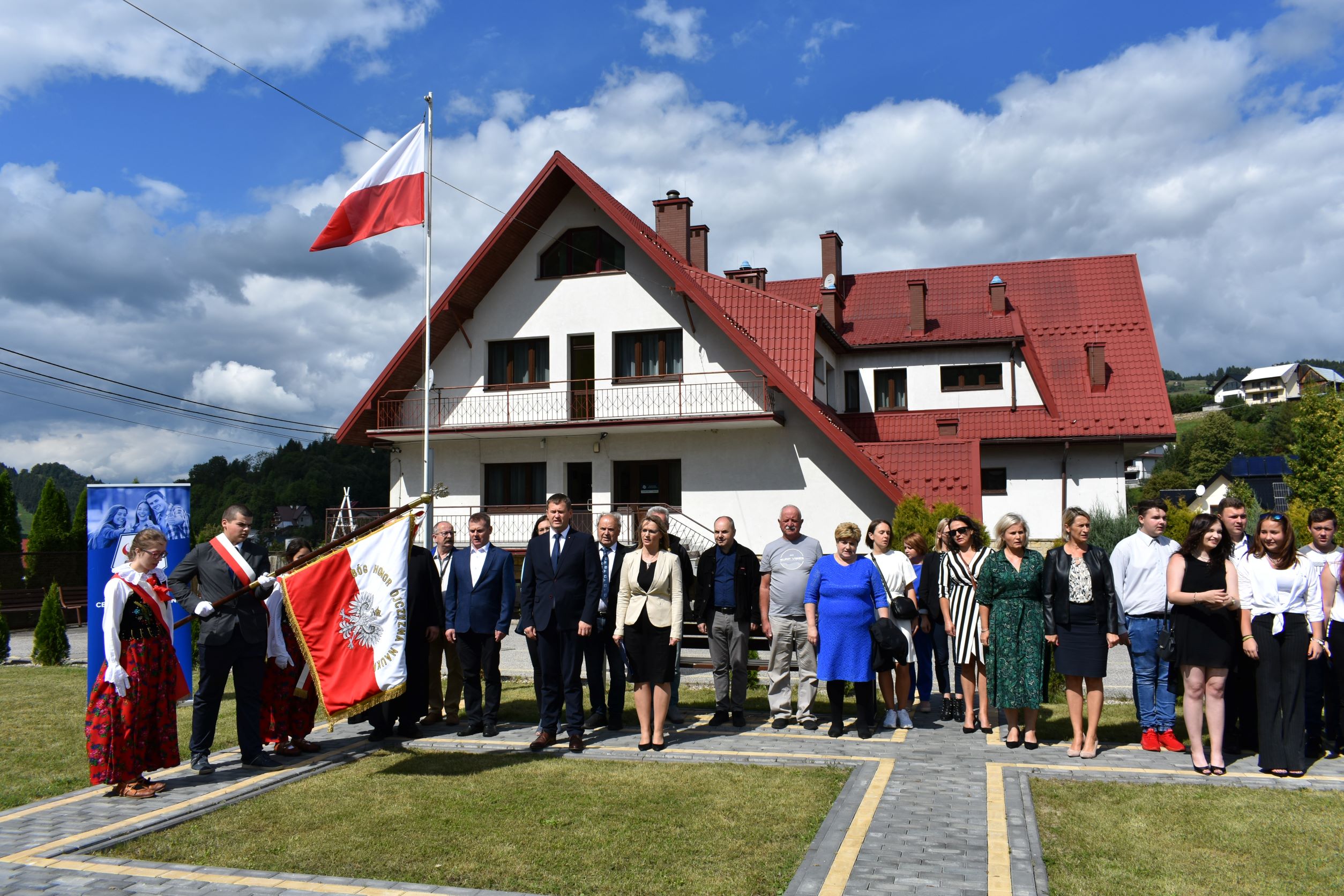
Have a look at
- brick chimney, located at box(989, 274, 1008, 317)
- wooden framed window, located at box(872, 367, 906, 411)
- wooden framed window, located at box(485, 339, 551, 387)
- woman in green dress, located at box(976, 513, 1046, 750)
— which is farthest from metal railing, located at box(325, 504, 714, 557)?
woman in green dress, located at box(976, 513, 1046, 750)

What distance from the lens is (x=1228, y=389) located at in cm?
18362

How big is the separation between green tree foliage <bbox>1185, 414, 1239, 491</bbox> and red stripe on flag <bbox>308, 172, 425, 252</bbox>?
300 ft

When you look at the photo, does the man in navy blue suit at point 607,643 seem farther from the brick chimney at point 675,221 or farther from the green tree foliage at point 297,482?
the green tree foliage at point 297,482

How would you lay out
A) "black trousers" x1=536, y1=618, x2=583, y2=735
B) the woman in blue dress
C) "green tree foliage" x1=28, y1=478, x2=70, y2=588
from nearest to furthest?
"black trousers" x1=536, y1=618, x2=583, y2=735
the woman in blue dress
"green tree foliage" x1=28, y1=478, x2=70, y2=588

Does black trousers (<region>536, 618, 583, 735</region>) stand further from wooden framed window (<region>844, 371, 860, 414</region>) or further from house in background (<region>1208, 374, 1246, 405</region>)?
house in background (<region>1208, 374, 1246, 405</region>)

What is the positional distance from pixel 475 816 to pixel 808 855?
2214mm

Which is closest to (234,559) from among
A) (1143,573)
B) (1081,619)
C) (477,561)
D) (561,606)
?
(477,561)

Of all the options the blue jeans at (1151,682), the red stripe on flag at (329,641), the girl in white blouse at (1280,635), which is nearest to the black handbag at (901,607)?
the blue jeans at (1151,682)

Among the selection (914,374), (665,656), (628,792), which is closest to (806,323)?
(914,374)

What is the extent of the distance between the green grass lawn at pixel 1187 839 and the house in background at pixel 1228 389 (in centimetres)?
18624

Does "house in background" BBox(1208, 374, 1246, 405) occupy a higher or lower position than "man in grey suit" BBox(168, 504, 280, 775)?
higher

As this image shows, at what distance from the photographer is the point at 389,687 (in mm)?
7961

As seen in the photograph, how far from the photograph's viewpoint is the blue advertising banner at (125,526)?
10.3 m

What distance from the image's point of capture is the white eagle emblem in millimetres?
7961
